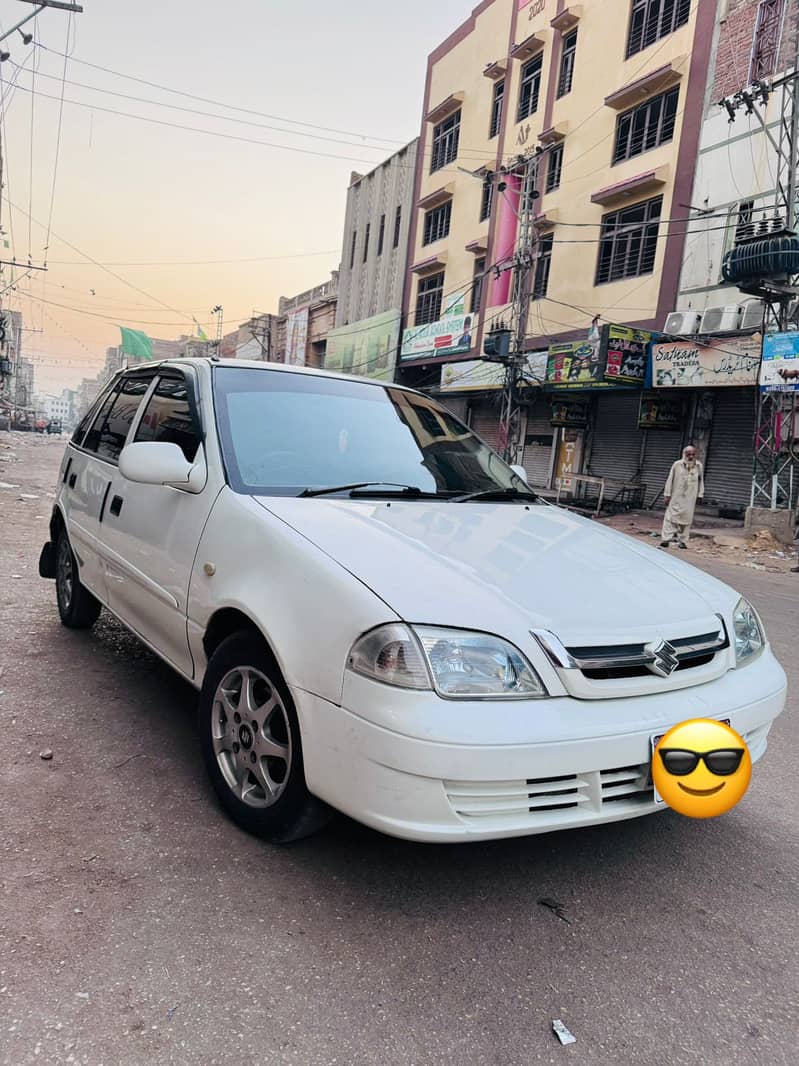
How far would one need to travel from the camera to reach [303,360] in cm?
4088

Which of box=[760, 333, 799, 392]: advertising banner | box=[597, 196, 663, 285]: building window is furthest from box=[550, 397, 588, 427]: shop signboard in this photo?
box=[760, 333, 799, 392]: advertising banner

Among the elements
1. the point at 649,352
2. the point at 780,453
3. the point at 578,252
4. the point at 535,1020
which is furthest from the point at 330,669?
the point at 578,252

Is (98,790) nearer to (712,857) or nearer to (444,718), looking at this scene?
(444,718)

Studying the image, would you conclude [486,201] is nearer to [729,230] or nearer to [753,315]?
[729,230]

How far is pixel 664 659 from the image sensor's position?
7.00ft

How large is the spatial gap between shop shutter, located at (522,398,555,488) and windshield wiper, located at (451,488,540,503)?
20.3 m

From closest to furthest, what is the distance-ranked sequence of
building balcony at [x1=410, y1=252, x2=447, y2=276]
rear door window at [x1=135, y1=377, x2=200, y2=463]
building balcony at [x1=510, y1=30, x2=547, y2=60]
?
rear door window at [x1=135, y1=377, x2=200, y2=463] < building balcony at [x1=510, y1=30, x2=547, y2=60] < building balcony at [x1=410, y1=252, x2=447, y2=276]

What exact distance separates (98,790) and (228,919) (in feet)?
3.09

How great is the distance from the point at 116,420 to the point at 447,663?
288 centimetres

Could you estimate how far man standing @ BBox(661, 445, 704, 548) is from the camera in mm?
12664

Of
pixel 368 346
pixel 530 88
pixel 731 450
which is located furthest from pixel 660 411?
pixel 368 346

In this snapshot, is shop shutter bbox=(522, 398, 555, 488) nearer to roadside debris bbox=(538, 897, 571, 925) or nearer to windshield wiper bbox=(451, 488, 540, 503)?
windshield wiper bbox=(451, 488, 540, 503)

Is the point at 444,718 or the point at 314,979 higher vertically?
the point at 444,718

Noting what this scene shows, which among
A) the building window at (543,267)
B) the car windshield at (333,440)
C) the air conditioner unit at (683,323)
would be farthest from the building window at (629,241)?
the car windshield at (333,440)
